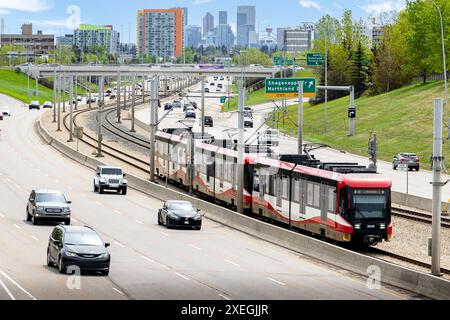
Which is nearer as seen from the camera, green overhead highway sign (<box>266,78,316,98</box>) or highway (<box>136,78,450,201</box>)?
highway (<box>136,78,450,201</box>)

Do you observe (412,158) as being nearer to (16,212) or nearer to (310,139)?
(310,139)

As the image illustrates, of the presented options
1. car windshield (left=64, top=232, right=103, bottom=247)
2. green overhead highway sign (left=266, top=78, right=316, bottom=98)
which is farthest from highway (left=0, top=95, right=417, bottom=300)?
green overhead highway sign (left=266, top=78, right=316, bottom=98)

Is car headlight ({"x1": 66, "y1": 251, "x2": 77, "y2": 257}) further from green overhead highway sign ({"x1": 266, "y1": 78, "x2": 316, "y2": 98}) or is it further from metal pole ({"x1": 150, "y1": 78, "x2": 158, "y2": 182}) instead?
green overhead highway sign ({"x1": 266, "y1": 78, "x2": 316, "y2": 98})

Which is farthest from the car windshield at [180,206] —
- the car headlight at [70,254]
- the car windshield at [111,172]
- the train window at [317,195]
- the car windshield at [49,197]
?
the car headlight at [70,254]

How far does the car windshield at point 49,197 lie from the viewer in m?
53.3

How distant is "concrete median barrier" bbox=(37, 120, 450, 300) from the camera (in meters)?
35.6

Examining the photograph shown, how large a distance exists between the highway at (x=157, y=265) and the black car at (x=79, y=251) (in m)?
0.38

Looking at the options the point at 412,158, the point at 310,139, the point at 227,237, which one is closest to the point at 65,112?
the point at 310,139

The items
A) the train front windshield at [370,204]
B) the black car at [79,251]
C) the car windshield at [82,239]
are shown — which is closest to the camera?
the black car at [79,251]

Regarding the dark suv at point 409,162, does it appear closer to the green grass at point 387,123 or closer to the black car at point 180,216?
the green grass at point 387,123

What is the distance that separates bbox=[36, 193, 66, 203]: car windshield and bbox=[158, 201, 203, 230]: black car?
496cm

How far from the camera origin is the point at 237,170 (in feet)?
193

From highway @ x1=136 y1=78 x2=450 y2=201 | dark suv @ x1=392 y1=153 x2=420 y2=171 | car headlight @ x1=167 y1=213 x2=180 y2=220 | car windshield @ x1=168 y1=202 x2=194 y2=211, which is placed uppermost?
car windshield @ x1=168 y1=202 x2=194 y2=211

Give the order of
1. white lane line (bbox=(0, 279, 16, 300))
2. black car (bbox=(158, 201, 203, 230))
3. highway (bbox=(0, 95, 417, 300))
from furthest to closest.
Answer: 1. black car (bbox=(158, 201, 203, 230))
2. highway (bbox=(0, 95, 417, 300))
3. white lane line (bbox=(0, 279, 16, 300))
